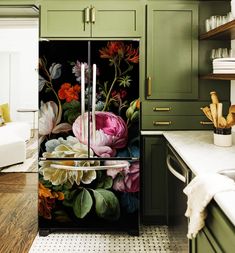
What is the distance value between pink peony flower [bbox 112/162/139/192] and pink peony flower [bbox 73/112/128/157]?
0.21m

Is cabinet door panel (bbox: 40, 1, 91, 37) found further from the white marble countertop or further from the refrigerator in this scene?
the white marble countertop

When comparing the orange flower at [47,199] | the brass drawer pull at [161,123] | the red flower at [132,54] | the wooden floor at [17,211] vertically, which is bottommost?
the wooden floor at [17,211]

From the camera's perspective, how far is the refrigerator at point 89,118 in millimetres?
2963

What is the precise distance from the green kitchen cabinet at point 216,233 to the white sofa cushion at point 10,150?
4125 millimetres

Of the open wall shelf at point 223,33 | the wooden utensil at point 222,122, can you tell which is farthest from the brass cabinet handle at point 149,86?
the wooden utensil at point 222,122

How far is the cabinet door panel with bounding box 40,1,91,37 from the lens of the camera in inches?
124

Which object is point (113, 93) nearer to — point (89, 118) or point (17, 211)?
point (89, 118)

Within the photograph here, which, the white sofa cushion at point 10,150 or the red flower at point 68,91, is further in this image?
the white sofa cushion at point 10,150

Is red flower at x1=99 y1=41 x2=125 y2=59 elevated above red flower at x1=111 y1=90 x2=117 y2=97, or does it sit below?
above

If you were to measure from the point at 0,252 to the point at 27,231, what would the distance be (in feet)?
1.37

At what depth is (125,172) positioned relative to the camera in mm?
3016

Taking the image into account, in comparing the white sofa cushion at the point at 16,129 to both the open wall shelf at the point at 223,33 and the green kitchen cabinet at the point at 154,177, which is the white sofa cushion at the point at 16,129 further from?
the open wall shelf at the point at 223,33

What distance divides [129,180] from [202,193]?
1594 mm

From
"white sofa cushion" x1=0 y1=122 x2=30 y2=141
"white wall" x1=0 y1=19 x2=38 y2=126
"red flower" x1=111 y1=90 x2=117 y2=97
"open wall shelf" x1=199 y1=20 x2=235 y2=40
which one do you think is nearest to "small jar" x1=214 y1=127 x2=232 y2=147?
"open wall shelf" x1=199 y1=20 x2=235 y2=40
